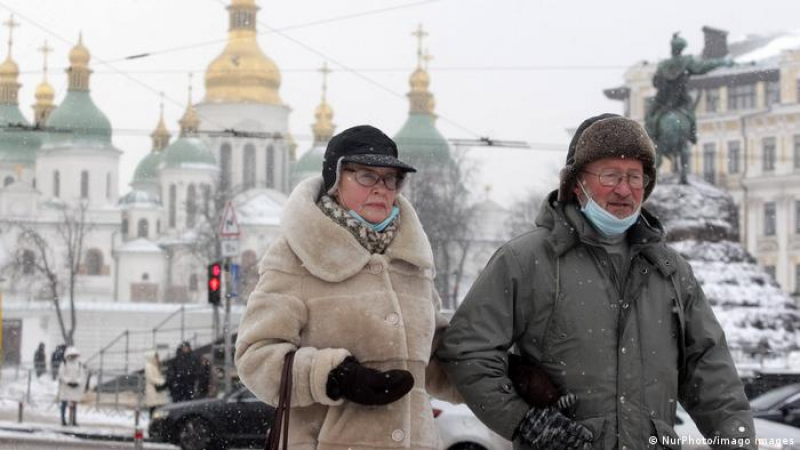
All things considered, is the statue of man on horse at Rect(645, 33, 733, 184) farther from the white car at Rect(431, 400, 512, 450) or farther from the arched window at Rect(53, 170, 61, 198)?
the arched window at Rect(53, 170, 61, 198)

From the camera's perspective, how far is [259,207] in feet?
235

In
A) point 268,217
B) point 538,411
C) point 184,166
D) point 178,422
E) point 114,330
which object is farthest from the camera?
point 184,166

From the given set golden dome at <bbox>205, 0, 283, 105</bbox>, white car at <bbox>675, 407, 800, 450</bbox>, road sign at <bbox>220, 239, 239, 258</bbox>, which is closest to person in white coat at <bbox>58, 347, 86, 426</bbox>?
road sign at <bbox>220, 239, 239, 258</bbox>

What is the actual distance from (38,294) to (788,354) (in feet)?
148

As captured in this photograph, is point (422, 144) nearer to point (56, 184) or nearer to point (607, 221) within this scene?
point (56, 184)

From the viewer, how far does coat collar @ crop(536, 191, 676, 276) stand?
400 cm

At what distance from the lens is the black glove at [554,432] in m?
3.73

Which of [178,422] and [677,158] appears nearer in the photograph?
[178,422]

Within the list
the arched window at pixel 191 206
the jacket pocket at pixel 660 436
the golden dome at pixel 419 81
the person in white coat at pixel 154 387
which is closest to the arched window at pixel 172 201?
the arched window at pixel 191 206

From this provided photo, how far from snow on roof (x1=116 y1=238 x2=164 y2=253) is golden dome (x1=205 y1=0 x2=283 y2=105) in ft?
29.7

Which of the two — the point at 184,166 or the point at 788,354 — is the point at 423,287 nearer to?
the point at 788,354

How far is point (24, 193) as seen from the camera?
74188mm

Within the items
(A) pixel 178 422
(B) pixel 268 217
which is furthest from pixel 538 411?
(B) pixel 268 217

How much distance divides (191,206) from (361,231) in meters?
63.0
